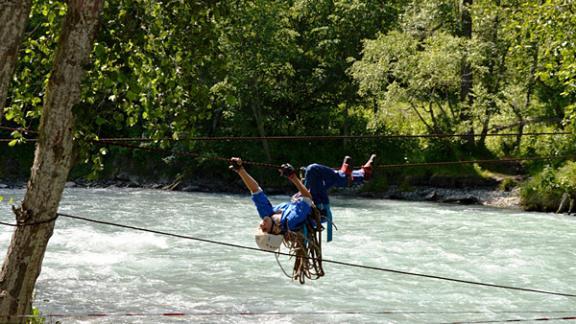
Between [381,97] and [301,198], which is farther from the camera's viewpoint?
[381,97]

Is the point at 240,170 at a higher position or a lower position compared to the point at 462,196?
higher

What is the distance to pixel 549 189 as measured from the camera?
22812 millimetres

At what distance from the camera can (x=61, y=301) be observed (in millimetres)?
11359

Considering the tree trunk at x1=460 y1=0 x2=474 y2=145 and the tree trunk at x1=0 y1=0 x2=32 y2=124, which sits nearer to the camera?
the tree trunk at x1=0 y1=0 x2=32 y2=124

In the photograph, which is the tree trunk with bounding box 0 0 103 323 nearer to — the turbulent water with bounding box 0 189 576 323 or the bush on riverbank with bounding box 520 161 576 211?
the turbulent water with bounding box 0 189 576 323

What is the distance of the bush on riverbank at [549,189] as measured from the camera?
22578mm

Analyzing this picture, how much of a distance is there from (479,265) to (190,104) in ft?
32.2

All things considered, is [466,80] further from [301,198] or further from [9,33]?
[9,33]

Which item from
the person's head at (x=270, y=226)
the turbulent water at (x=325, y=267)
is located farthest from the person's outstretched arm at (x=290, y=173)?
the turbulent water at (x=325, y=267)

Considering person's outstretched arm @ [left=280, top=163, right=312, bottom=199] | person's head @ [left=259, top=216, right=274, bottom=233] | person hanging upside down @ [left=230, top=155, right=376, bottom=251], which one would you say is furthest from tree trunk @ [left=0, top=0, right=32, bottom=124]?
person's head @ [left=259, top=216, right=274, bottom=233]

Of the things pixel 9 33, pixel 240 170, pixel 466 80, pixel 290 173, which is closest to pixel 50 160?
pixel 9 33

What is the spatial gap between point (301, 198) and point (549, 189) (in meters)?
17.6

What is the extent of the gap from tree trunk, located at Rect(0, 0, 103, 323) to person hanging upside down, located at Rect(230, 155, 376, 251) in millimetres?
1672

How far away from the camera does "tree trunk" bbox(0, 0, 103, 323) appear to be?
17.9ft
